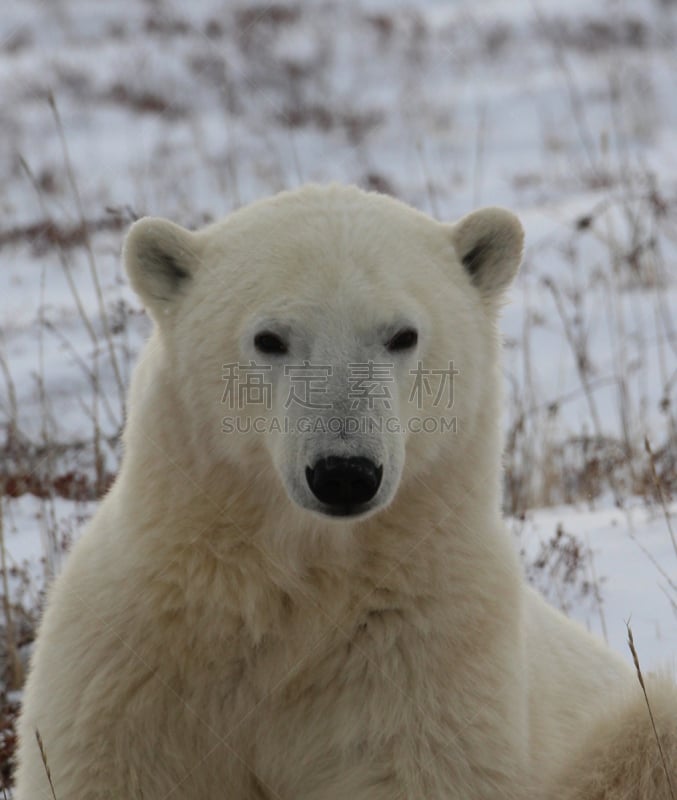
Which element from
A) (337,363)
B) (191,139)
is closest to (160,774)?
(337,363)

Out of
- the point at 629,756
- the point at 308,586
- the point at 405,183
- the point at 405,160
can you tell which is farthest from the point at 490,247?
the point at 405,160

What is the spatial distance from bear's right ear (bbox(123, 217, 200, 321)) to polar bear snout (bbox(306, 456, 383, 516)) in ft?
2.32

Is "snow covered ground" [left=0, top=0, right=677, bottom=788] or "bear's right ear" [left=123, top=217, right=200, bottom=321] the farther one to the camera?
"snow covered ground" [left=0, top=0, right=677, bottom=788]

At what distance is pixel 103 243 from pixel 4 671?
661 centimetres

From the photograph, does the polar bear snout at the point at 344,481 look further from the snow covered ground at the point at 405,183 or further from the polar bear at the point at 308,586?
the snow covered ground at the point at 405,183

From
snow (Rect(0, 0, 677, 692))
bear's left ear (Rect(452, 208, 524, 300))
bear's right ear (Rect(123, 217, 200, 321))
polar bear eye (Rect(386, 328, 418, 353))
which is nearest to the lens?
polar bear eye (Rect(386, 328, 418, 353))

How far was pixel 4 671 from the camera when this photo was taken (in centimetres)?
391

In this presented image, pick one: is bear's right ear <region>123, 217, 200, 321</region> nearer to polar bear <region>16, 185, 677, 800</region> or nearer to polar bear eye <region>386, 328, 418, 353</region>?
polar bear <region>16, 185, 677, 800</region>

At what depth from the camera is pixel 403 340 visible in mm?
2500

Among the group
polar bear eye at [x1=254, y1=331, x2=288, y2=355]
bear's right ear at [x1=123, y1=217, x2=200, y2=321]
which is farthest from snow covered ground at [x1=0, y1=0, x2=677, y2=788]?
bear's right ear at [x1=123, y1=217, x2=200, y2=321]

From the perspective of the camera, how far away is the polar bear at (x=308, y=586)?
2.35 metres

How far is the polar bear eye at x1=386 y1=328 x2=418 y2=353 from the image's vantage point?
8.14ft

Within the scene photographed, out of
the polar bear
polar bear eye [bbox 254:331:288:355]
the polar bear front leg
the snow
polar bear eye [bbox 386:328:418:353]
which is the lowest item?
the polar bear front leg

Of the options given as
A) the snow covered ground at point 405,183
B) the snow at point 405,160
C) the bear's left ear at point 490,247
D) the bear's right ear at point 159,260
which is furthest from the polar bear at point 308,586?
the snow at point 405,160
